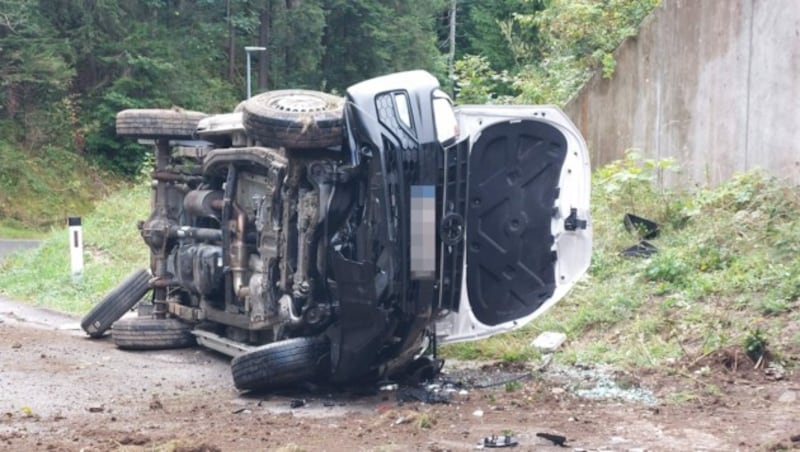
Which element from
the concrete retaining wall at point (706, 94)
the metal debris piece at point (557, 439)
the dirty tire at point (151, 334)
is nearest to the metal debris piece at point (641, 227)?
the concrete retaining wall at point (706, 94)

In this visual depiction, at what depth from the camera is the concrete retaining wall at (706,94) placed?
10.2 m

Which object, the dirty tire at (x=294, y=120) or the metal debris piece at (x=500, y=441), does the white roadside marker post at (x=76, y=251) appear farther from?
the metal debris piece at (x=500, y=441)

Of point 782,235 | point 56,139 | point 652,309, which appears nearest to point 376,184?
point 652,309

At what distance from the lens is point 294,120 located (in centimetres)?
664

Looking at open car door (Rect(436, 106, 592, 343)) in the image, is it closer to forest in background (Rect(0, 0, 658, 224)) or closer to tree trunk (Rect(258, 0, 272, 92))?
forest in background (Rect(0, 0, 658, 224))

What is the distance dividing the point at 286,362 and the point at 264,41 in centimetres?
3750

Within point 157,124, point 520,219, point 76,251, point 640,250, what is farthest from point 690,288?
point 76,251

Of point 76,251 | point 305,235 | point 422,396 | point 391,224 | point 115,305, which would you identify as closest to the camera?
point 391,224

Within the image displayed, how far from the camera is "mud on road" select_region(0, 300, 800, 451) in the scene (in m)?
5.34

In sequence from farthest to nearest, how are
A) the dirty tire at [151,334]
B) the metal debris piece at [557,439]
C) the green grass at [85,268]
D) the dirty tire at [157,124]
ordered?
the green grass at [85,268], the dirty tire at [157,124], the dirty tire at [151,334], the metal debris piece at [557,439]

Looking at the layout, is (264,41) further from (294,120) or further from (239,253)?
(294,120)

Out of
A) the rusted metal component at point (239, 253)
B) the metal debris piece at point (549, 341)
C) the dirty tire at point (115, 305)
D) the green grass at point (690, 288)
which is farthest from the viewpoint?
the dirty tire at point (115, 305)

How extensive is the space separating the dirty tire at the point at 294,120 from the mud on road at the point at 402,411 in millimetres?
1603

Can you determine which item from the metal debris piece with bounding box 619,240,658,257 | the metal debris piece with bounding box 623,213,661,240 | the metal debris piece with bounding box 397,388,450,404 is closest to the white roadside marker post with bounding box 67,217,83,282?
the metal debris piece with bounding box 623,213,661,240
